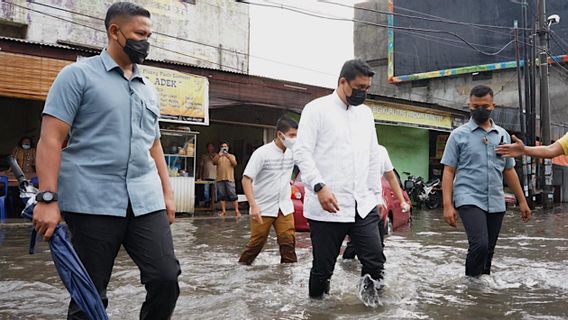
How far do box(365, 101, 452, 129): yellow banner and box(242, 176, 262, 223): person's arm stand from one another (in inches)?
471

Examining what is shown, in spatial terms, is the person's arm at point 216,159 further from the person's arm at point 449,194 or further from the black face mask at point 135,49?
the black face mask at point 135,49

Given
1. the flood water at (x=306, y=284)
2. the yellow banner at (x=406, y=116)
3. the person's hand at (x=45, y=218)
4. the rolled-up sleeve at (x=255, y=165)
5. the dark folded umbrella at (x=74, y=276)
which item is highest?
the yellow banner at (x=406, y=116)

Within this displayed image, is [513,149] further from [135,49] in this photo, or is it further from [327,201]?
[135,49]

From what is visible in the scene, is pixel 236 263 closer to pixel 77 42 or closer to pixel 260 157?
pixel 260 157

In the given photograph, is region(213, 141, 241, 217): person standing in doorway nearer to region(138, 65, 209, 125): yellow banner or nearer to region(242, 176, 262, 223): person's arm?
region(138, 65, 209, 125): yellow banner

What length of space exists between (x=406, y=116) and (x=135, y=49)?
55.2ft

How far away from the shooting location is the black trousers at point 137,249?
8.93ft

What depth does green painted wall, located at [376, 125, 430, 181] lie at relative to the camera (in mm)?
20047

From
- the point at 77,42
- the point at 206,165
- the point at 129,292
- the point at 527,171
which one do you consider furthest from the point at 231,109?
→ the point at 129,292

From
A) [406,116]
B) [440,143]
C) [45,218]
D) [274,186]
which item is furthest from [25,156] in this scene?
[440,143]

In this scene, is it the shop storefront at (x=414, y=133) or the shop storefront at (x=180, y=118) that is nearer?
the shop storefront at (x=180, y=118)

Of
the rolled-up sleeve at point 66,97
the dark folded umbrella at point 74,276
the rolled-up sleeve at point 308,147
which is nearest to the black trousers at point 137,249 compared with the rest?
the dark folded umbrella at point 74,276

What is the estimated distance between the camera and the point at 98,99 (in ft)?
9.06

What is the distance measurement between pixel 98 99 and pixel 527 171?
1800cm
